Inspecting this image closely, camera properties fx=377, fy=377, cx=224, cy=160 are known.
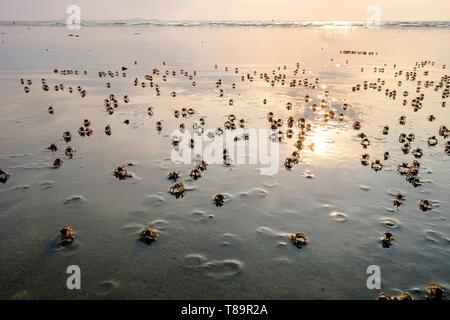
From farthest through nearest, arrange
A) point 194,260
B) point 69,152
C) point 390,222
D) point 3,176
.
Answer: point 69,152, point 3,176, point 390,222, point 194,260

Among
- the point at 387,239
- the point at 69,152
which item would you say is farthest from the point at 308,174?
the point at 69,152

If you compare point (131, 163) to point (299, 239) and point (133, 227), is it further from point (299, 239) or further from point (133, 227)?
point (299, 239)

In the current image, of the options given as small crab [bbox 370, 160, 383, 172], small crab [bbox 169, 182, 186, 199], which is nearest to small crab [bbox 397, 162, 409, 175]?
small crab [bbox 370, 160, 383, 172]

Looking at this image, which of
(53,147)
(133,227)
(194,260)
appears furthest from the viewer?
(53,147)

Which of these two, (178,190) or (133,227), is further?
(178,190)

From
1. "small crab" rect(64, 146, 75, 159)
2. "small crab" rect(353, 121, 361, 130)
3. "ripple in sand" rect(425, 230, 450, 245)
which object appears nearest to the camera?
"ripple in sand" rect(425, 230, 450, 245)

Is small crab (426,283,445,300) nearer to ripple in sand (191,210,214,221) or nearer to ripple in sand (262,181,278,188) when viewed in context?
ripple in sand (191,210,214,221)

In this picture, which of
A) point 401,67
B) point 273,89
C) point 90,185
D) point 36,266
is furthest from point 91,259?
point 401,67
